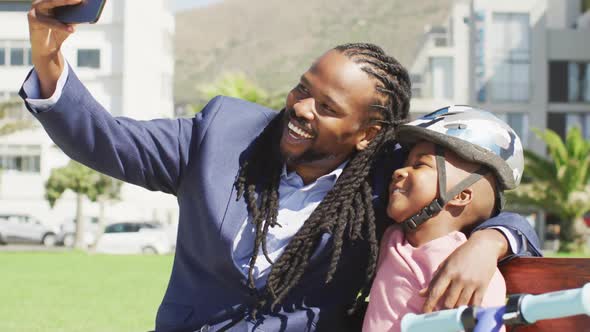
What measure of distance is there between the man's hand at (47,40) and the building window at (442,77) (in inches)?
1959

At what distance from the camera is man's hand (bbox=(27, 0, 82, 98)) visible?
249 centimetres

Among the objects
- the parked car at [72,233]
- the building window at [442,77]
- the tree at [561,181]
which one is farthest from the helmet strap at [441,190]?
the building window at [442,77]

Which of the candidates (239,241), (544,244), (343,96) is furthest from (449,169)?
(544,244)

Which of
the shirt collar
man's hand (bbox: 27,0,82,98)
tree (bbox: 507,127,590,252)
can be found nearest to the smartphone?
man's hand (bbox: 27,0,82,98)

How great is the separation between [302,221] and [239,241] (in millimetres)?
213

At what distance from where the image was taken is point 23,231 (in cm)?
3697

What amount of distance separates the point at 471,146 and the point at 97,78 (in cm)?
4835

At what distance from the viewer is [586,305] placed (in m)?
1.91

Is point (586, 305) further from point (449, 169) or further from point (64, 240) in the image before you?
point (64, 240)

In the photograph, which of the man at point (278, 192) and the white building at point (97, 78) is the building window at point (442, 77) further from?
the man at point (278, 192)

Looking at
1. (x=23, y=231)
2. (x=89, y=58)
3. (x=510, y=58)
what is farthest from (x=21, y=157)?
(x=510, y=58)

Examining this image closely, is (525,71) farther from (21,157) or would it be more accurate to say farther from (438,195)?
(438,195)

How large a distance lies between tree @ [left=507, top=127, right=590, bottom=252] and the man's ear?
89.8 ft

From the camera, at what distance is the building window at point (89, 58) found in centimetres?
4972
